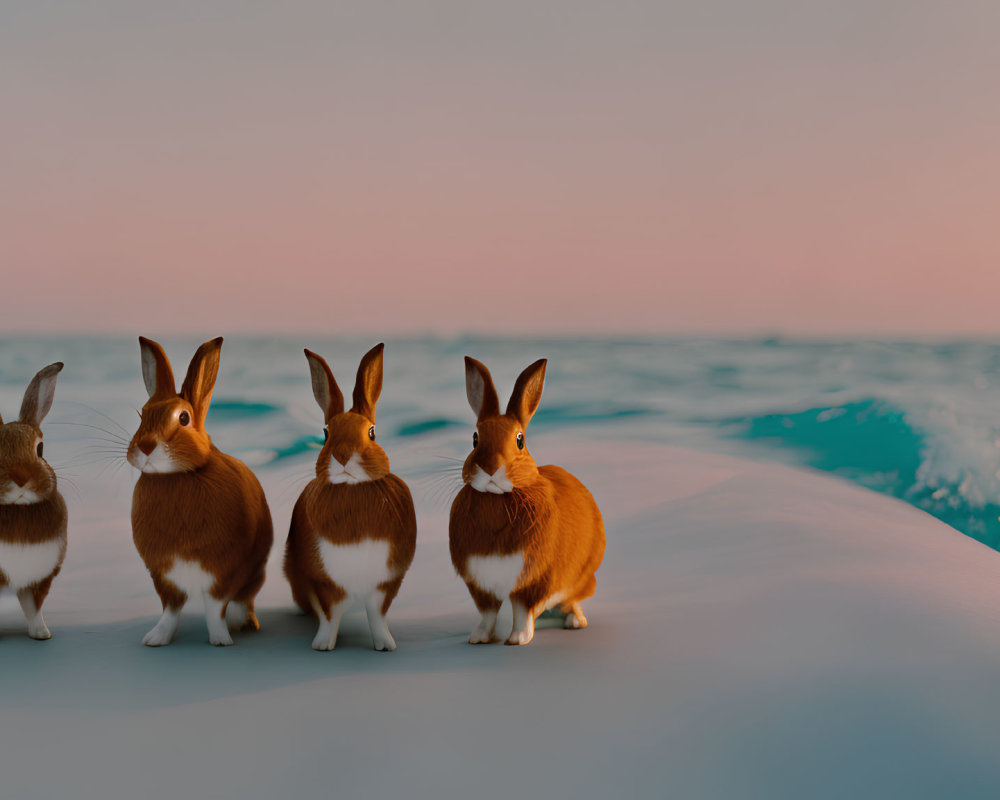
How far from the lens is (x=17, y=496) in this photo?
10.7 ft

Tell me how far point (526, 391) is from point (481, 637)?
3.18ft

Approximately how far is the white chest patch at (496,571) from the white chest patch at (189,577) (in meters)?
0.95

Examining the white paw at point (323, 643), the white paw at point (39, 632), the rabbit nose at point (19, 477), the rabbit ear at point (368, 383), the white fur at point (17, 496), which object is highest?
the rabbit ear at point (368, 383)

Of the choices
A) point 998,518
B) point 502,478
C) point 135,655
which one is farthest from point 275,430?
point 998,518

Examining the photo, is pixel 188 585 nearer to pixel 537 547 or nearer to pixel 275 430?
pixel 537 547

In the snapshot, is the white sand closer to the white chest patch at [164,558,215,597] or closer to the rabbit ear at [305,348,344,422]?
the white chest patch at [164,558,215,597]

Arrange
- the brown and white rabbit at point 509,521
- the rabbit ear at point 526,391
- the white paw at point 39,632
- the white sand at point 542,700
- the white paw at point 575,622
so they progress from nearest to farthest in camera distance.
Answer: the white sand at point 542,700
the brown and white rabbit at point 509,521
the rabbit ear at point 526,391
the white paw at point 39,632
the white paw at point 575,622

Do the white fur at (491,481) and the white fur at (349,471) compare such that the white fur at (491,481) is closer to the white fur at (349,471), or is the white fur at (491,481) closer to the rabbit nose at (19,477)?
the white fur at (349,471)

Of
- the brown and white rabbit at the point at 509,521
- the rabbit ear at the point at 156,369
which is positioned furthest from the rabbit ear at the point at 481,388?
the rabbit ear at the point at 156,369

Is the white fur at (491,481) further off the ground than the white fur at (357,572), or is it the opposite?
the white fur at (491,481)

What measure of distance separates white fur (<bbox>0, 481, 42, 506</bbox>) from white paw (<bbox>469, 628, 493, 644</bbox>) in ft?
5.65

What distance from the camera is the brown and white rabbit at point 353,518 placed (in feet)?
10.2

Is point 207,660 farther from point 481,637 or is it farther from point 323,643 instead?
point 481,637

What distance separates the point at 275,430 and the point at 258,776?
4.88 m
